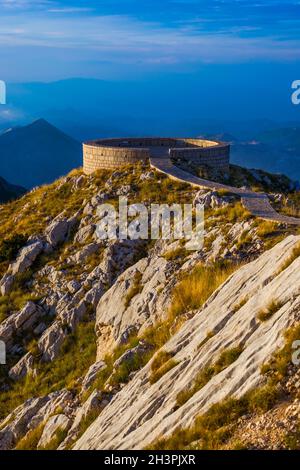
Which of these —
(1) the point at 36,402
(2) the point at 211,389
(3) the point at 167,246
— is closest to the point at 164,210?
(3) the point at 167,246

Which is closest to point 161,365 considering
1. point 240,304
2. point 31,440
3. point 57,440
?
point 240,304

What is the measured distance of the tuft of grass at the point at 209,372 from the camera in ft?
39.7

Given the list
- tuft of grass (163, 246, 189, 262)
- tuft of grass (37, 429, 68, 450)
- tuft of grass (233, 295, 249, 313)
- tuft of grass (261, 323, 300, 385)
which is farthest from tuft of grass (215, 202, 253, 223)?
tuft of grass (261, 323, 300, 385)

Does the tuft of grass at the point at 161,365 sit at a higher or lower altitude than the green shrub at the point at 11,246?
higher

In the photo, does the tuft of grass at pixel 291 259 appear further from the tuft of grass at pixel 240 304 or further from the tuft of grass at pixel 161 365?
the tuft of grass at pixel 161 365

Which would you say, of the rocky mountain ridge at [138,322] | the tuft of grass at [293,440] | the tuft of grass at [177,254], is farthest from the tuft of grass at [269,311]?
the tuft of grass at [177,254]

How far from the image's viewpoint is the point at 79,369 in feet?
66.7

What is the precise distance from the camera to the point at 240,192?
28.1 meters

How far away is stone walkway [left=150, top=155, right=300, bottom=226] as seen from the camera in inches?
912

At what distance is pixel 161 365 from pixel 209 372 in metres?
2.61

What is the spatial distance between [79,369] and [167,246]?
6.58 metres

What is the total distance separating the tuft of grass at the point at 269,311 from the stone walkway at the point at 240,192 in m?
9.53

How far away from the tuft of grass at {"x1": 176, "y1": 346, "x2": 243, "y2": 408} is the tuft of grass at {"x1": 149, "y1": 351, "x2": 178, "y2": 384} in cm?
177
